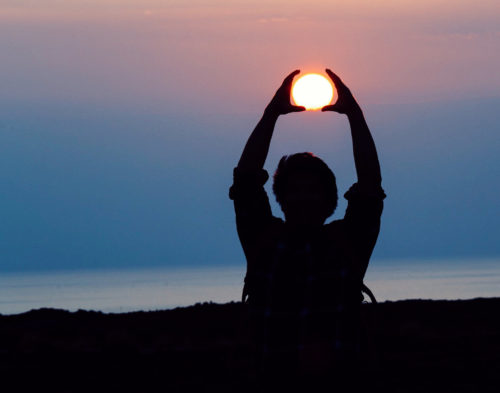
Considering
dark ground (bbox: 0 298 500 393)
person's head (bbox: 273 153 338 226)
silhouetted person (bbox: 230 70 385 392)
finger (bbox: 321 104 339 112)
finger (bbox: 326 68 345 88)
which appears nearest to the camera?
silhouetted person (bbox: 230 70 385 392)

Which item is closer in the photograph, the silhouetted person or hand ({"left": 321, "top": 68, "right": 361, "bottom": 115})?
the silhouetted person

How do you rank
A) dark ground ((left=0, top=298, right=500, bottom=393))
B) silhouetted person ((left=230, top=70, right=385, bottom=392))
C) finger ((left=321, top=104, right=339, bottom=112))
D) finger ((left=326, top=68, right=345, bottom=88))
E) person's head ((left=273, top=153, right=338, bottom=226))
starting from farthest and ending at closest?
dark ground ((left=0, top=298, right=500, bottom=393)) → finger ((left=326, top=68, right=345, bottom=88)) → finger ((left=321, top=104, right=339, bottom=112)) → person's head ((left=273, top=153, right=338, bottom=226)) → silhouetted person ((left=230, top=70, right=385, bottom=392))

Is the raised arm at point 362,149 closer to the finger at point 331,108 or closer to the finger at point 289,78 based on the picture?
the finger at point 331,108

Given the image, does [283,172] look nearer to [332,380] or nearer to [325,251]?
[325,251]

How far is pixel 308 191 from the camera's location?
4070 mm

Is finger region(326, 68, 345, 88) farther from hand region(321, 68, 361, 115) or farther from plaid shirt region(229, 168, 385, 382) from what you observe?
plaid shirt region(229, 168, 385, 382)

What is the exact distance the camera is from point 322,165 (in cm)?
408

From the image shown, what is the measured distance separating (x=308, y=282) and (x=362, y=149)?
0.60 metres

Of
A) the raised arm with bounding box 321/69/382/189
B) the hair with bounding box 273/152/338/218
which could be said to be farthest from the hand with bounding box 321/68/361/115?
the hair with bounding box 273/152/338/218

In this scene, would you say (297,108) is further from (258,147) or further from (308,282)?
(308,282)

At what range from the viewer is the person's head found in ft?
13.4

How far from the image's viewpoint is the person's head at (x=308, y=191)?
407 cm

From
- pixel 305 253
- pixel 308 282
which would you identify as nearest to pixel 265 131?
pixel 305 253

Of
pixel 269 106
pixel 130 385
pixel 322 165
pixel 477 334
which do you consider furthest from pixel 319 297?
pixel 477 334
